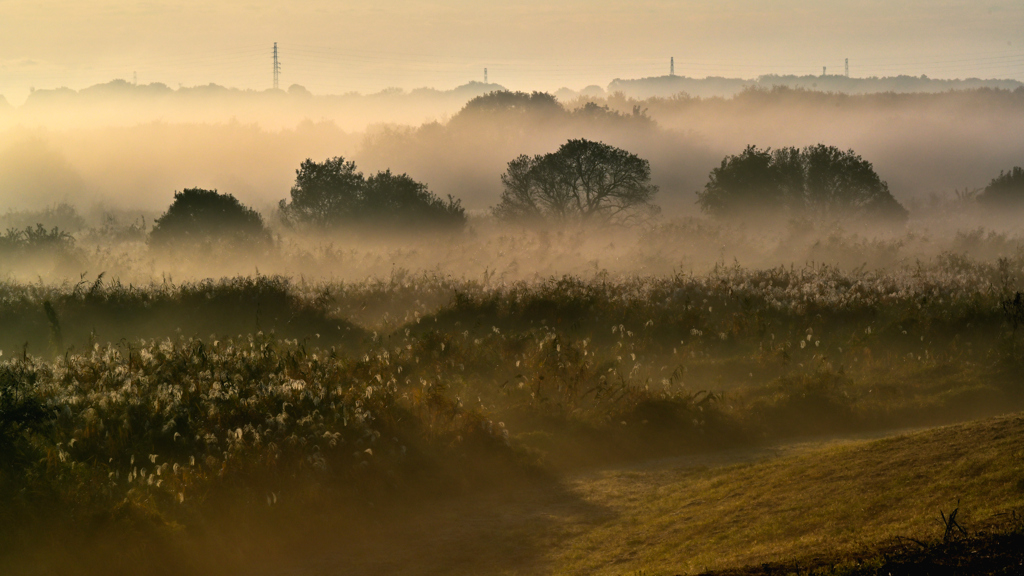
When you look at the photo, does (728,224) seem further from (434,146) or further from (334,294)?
(434,146)

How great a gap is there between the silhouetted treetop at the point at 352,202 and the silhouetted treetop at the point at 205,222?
3.75m

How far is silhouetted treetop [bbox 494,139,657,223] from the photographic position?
4141 cm

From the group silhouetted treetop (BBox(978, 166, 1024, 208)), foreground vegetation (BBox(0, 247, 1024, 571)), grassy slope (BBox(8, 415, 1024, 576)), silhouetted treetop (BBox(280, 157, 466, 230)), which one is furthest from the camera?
silhouetted treetop (BBox(978, 166, 1024, 208))

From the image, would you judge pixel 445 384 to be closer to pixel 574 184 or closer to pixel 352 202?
pixel 574 184

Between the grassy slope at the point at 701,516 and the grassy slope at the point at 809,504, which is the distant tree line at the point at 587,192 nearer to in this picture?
the grassy slope at the point at 701,516

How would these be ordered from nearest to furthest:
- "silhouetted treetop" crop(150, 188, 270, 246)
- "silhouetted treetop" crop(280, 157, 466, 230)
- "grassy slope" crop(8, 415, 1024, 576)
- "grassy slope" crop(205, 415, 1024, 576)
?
"grassy slope" crop(205, 415, 1024, 576), "grassy slope" crop(8, 415, 1024, 576), "silhouetted treetop" crop(150, 188, 270, 246), "silhouetted treetop" crop(280, 157, 466, 230)

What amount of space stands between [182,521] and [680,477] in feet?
20.9

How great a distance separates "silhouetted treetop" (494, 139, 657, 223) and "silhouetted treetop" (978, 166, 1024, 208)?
70.9 feet

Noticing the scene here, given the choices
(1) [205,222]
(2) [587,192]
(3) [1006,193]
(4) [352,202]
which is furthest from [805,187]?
(1) [205,222]

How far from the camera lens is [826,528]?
7246mm

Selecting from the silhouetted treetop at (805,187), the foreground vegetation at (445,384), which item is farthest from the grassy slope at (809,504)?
the silhouetted treetop at (805,187)

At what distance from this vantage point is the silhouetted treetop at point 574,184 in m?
41.4

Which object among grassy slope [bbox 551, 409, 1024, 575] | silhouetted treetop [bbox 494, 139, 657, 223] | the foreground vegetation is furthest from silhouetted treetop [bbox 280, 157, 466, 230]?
grassy slope [bbox 551, 409, 1024, 575]

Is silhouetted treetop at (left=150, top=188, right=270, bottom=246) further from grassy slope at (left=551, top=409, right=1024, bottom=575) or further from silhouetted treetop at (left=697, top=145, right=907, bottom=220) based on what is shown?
grassy slope at (left=551, top=409, right=1024, bottom=575)
